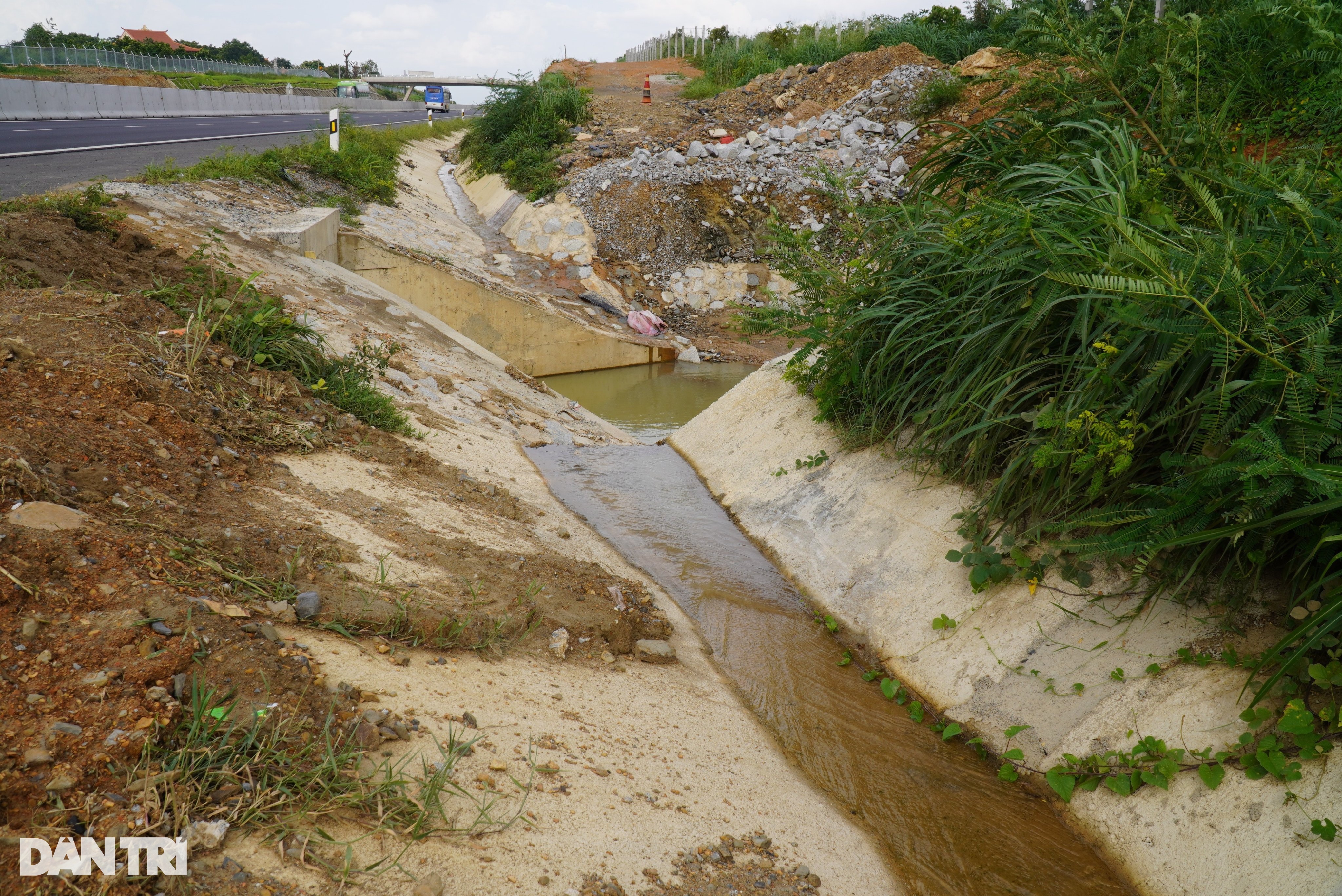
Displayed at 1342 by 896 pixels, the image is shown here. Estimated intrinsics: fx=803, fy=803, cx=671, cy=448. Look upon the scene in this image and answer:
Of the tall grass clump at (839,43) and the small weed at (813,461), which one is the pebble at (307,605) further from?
Result: the tall grass clump at (839,43)

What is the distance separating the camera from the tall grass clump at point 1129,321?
3078 mm

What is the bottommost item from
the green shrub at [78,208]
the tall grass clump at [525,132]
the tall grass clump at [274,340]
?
the tall grass clump at [274,340]

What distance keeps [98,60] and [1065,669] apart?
1715 inches

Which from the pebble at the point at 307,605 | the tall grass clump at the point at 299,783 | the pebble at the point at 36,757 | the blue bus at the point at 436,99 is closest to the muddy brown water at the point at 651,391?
the pebble at the point at 307,605

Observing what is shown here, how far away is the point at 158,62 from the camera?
3850cm

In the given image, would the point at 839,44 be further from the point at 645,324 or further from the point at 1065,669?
the point at 1065,669

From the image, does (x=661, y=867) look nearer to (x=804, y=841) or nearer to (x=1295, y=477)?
(x=804, y=841)

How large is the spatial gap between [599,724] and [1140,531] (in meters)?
2.52

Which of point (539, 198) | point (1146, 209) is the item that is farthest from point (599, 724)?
point (539, 198)

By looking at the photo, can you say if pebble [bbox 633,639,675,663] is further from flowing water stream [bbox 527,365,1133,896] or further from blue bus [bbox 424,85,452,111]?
blue bus [bbox 424,85,452,111]

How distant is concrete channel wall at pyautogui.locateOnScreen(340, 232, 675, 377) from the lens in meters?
12.5

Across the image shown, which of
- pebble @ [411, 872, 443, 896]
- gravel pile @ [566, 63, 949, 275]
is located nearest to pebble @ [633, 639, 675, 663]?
pebble @ [411, 872, 443, 896]

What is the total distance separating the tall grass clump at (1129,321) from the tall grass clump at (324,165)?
9.22 metres
